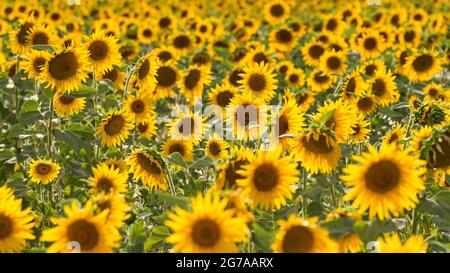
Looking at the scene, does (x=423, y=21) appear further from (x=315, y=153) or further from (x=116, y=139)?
(x=315, y=153)

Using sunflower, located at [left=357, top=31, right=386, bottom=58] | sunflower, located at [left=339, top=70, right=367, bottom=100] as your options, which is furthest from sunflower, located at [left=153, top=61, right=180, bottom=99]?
sunflower, located at [left=357, top=31, right=386, bottom=58]

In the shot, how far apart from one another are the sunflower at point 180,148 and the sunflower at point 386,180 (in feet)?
7.04

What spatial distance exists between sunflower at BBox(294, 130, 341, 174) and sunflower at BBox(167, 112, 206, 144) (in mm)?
1658

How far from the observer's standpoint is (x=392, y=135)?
13.0ft

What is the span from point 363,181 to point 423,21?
839cm

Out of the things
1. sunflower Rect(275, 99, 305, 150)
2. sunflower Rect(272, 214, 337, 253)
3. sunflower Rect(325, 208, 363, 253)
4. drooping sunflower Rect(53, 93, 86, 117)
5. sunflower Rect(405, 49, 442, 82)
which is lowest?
sunflower Rect(272, 214, 337, 253)

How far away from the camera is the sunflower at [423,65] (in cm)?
658

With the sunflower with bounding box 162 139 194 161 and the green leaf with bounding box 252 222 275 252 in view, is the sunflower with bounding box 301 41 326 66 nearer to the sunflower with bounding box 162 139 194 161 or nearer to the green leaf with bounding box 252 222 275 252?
the sunflower with bounding box 162 139 194 161

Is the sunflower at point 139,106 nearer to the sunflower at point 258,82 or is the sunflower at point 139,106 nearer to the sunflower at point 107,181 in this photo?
the sunflower at point 258,82

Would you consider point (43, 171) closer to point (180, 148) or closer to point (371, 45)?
point (180, 148)

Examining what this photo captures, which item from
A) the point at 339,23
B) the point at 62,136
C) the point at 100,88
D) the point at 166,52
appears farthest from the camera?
the point at 339,23

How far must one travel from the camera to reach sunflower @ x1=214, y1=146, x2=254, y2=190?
2.69 m

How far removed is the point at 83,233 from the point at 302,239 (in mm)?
849

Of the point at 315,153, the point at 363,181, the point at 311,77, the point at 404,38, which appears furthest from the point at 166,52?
the point at 363,181
